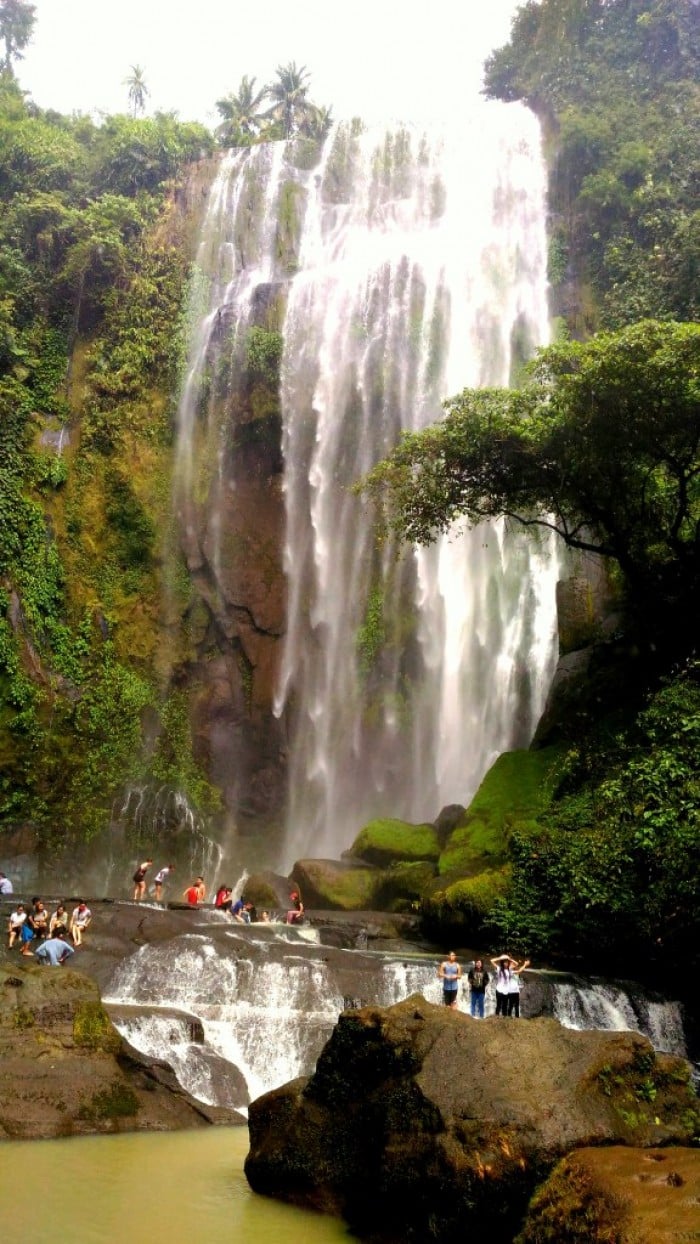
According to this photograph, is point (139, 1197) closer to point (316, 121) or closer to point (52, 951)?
point (52, 951)

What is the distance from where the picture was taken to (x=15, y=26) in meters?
42.2

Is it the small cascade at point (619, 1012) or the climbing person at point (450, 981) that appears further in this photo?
the small cascade at point (619, 1012)

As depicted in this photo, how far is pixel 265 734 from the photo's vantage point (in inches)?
1051

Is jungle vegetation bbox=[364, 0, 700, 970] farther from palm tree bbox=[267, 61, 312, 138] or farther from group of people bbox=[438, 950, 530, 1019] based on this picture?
palm tree bbox=[267, 61, 312, 138]

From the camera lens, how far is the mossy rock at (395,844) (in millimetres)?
19531

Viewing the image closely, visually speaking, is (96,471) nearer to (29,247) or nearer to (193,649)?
(193,649)

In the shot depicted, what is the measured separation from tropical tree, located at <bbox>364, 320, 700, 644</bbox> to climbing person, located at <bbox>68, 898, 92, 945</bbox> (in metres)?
8.95

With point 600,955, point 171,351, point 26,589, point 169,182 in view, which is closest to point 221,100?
point 169,182

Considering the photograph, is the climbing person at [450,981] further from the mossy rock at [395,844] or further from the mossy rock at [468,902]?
the mossy rock at [395,844]

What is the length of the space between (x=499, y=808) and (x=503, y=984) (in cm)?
705

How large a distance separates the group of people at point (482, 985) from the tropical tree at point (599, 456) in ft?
27.2

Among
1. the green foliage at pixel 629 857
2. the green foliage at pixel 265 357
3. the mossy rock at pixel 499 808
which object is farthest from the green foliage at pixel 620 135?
the green foliage at pixel 629 857

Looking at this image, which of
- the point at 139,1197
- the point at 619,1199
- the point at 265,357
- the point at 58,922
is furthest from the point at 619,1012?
the point at 265,357

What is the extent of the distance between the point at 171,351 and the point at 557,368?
16014mm
